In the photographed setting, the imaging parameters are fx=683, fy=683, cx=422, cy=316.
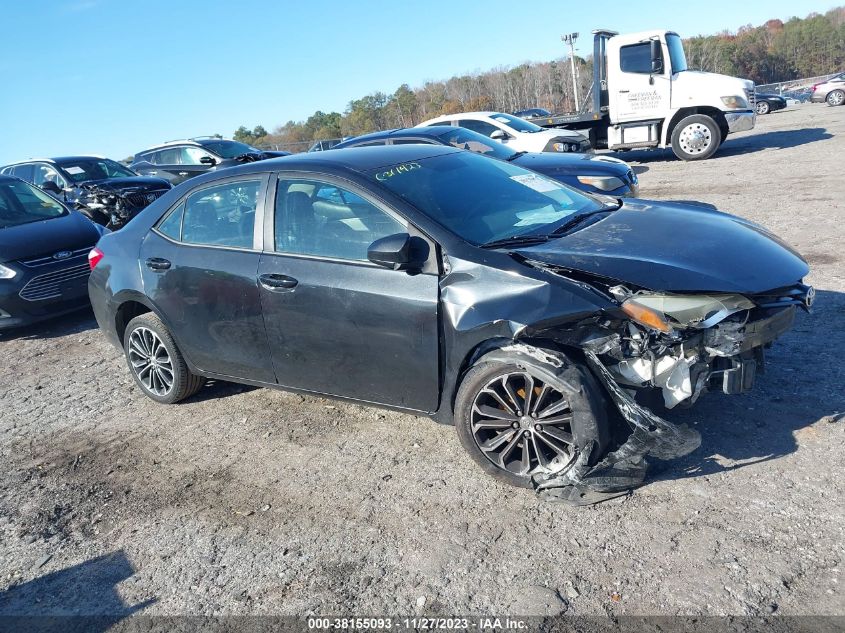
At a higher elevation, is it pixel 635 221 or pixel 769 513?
pixel 635 221

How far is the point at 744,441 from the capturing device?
→ 3760mm

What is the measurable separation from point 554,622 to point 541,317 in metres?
1.39

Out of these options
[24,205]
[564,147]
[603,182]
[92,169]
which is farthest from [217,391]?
[564,147]

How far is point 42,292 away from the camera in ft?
24.7

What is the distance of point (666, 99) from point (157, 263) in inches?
538

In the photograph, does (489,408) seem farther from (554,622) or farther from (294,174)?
(294,174)

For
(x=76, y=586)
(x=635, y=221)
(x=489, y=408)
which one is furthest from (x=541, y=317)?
(x=76, y=586)

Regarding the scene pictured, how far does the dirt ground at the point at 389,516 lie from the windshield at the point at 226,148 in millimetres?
11508

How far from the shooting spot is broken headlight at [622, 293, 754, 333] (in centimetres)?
328

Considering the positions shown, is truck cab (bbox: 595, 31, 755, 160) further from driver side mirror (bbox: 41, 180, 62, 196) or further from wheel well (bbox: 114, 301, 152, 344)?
wheel well (bbox: 114, 301, 152, 344)

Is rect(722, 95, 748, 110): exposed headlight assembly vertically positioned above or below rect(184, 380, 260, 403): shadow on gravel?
above

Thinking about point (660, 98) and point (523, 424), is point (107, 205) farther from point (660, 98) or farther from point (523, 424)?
point (660, 98)

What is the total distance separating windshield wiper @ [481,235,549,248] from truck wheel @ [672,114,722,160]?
1355 cm

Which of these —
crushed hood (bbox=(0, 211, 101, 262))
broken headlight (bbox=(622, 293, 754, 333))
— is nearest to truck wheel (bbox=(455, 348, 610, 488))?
broken headlight (bbox=(622, 293, 754, 333))
